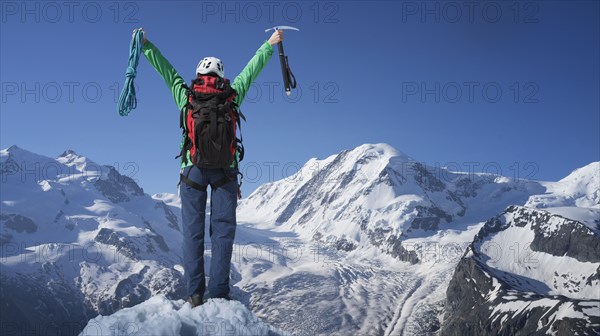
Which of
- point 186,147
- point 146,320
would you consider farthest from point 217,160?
point 146,320

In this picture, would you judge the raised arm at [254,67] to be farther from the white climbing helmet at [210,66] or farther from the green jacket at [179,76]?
the white climbing helmet at [210,66]

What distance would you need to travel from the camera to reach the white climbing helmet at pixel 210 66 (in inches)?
380

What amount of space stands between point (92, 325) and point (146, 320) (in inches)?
31.1

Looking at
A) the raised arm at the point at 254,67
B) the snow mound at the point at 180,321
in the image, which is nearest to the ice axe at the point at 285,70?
the raised arm at the point at 254,67

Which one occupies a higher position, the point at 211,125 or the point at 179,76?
the point at 179,76

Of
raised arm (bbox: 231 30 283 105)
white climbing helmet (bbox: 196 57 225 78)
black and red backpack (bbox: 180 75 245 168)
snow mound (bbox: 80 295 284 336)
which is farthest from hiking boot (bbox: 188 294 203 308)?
white climbing helmet (bbox: 196 57 225 78)

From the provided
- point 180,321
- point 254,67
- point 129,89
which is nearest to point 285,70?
point 254,67

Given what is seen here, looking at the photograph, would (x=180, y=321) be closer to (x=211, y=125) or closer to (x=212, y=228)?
(x=212, y=228)

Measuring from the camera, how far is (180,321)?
7.27 metres

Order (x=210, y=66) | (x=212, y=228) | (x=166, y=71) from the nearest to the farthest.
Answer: (x=212, y=228) < (x=210, y=66) < (x=166, y=71)

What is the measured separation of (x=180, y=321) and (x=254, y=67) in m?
4.98

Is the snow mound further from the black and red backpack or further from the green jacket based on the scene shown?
the green jacket

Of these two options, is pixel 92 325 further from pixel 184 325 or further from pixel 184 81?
pixel 184 81

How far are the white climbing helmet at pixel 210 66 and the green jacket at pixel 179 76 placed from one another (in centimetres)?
40
